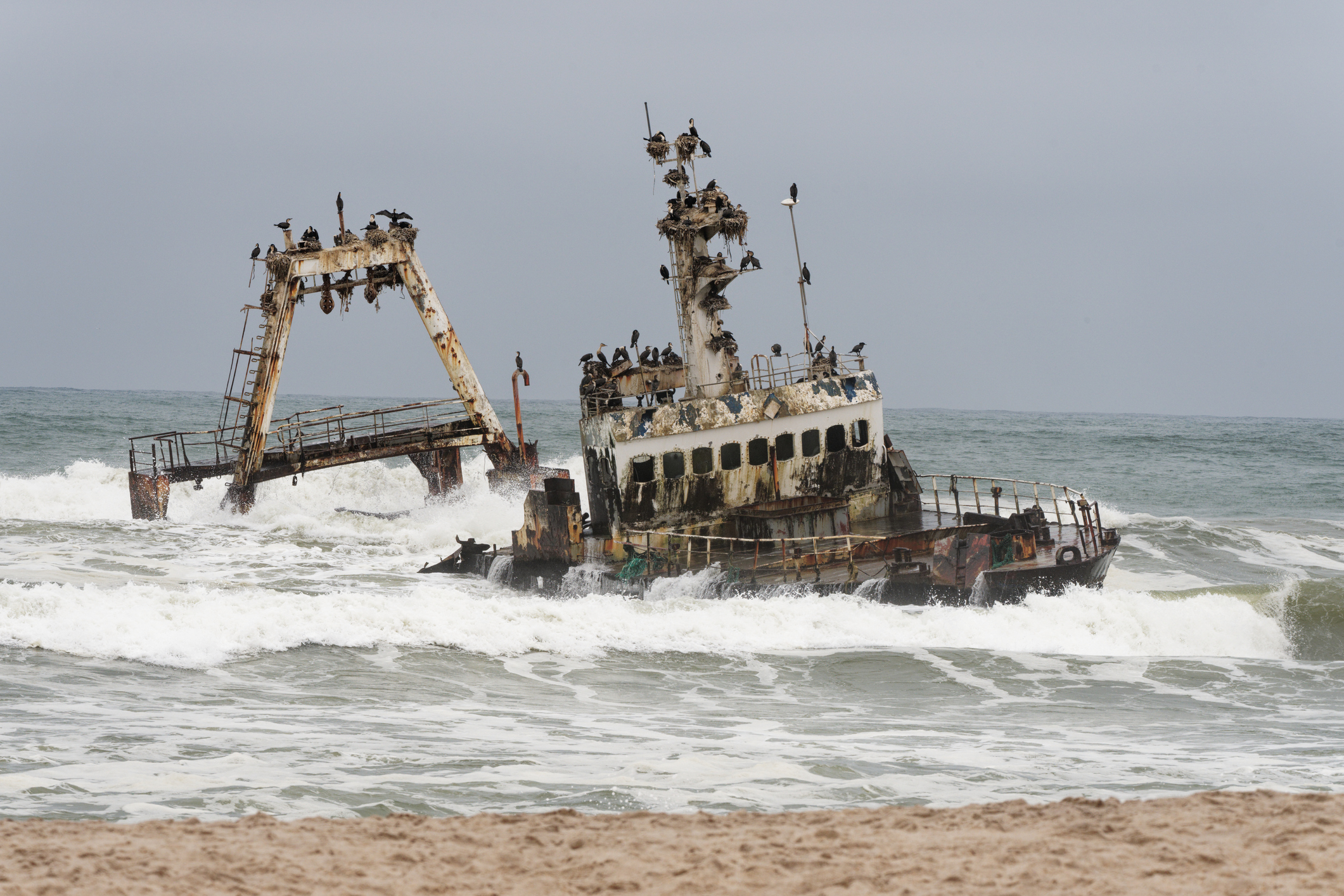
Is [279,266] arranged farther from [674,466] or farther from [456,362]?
[674,466]

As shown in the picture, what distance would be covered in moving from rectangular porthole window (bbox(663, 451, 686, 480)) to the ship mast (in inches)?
57.5

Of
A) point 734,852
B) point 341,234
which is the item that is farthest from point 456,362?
point 734,852

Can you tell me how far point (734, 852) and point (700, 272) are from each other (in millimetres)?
13867

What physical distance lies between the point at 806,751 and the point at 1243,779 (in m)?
3.08

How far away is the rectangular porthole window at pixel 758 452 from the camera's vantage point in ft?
60.5

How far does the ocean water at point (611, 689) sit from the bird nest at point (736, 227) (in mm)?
5663

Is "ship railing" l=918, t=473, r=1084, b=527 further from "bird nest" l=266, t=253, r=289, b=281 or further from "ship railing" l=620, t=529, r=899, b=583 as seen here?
Answer: "bird nest" l=266, t=253, r=289, b=281

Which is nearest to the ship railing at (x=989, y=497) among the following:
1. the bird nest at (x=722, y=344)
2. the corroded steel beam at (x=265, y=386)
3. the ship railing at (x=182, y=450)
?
the bird nest at (x=722, y=344)

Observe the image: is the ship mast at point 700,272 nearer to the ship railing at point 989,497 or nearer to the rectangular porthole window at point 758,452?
the rectangular porthole window at point 758,452

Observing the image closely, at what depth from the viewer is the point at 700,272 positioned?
62.5ft

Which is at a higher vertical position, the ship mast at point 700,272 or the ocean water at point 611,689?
the ship mast at point 700,272

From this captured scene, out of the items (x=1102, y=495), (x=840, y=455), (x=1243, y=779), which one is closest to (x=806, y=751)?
(x=1243, y=779)

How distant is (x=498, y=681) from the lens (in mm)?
12680

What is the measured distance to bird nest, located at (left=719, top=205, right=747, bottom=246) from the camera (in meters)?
18.8
